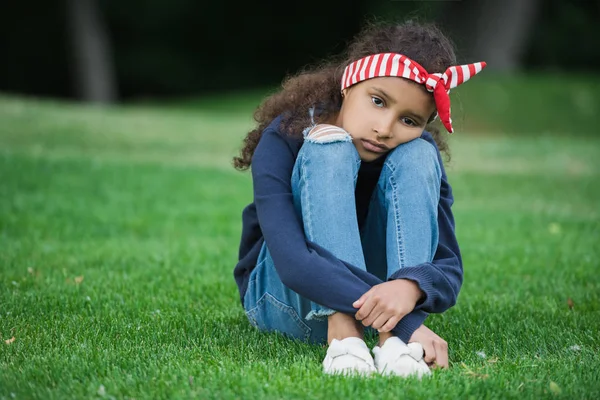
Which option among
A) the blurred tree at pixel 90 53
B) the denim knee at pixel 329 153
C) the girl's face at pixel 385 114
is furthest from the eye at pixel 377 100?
the blurred tree at pixel 90 53

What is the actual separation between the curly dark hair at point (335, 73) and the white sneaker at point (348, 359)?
0.86 meters

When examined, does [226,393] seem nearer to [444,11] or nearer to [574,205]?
[574,205]

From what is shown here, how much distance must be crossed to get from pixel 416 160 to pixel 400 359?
0.75 metres

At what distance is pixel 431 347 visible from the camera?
2.81m

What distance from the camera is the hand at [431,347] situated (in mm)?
2805

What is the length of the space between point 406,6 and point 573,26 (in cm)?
678

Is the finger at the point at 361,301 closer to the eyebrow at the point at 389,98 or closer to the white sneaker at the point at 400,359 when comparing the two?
the white sneaker at the point at 400,359

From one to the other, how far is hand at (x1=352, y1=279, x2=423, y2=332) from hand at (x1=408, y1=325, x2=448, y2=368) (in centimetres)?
11

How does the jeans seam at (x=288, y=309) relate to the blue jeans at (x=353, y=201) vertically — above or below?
below

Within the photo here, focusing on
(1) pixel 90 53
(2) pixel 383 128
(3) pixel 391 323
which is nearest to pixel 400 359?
(3) pixel 391 323

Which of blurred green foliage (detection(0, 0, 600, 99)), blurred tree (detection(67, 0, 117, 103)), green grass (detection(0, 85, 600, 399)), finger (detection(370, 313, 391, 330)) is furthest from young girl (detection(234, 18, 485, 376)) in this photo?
blurred green foliage (detection(0, 0, 600, 99))

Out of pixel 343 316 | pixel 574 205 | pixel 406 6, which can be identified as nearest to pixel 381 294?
pixel 343 316

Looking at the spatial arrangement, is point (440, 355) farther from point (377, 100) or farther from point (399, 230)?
point (377, 100)

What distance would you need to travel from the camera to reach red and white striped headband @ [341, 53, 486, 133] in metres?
2.98
